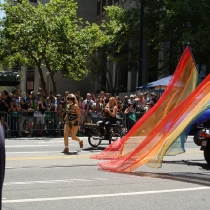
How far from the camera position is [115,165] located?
10.6 meters

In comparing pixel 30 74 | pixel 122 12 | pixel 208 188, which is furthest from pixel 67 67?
pixel 30 74

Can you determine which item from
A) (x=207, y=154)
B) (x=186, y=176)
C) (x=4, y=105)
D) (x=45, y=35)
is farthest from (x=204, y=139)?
(x=45, y=35)

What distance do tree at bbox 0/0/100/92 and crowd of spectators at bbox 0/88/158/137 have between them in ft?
22.7

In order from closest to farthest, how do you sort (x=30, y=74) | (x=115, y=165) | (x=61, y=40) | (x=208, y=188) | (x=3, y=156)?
(x=3, y=156)
(x=208, y=188)
(x=115, y=165)
(x=61, y=40)
(x=30, y=74)

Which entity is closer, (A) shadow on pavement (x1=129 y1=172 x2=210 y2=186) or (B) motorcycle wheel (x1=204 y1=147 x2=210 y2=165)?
(A) shadow on pavement (x1=129 y1=172 x2=210 y2=186)

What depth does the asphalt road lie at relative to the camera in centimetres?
735

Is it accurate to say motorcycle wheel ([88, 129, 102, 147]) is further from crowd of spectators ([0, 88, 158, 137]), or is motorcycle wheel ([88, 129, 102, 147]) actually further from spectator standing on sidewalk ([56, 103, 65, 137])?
spectator standing on sidewalk ([56, 103, 65, 137])

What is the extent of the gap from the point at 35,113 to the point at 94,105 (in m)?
2.57

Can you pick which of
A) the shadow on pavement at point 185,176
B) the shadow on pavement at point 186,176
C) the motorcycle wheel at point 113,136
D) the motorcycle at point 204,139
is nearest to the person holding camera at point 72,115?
the motorcycle wheel at point 113,136

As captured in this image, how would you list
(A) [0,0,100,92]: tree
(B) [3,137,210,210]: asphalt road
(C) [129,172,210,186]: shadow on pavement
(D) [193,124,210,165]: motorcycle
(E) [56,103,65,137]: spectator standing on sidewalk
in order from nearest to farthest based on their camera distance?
(B) [3,137,210,210]: asphalt road → (C) [129,172,210,186]: shadow on pavement → (D) [193,124,210,165]: motorcycle → (E) [56,103,65,137]: spectator standing on sidewalk → (A) [0,0,100,92]: tree

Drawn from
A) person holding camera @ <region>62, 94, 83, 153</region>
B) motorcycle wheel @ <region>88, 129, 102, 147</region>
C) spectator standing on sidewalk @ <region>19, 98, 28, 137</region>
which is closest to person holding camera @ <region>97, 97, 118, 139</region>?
motorcycle wheel @ <region>88, 129, 102, 147</region>

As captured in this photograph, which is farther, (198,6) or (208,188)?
(198,6)

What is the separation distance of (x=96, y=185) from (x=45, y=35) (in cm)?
1905

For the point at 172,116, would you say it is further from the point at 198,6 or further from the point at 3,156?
the point at 198,6
